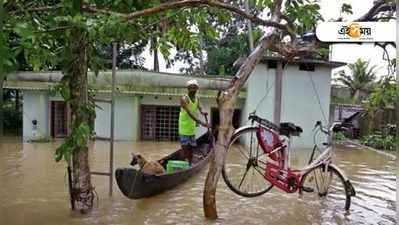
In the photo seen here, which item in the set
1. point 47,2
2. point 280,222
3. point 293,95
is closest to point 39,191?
point 47,2

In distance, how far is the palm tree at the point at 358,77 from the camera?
27.2 m

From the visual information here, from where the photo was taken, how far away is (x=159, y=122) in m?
18.5

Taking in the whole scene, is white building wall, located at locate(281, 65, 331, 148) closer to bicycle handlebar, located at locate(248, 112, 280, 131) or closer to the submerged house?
the submerged house

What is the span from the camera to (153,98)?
18.3 meters

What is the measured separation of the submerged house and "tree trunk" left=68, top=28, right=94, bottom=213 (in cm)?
1066

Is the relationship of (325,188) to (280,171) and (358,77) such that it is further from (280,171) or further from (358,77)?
(358,77)

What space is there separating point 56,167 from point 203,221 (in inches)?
226

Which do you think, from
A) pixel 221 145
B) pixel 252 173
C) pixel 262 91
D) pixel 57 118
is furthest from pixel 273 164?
pixel 57 118

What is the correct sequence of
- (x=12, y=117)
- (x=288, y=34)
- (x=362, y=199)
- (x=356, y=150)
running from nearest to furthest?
1. (x=288, y=34)
2. (x=362, y=199)
3. (x=356, y=150)
4. (x=12, y=117)

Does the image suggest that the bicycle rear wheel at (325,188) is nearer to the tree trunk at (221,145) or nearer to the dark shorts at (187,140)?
the tree trunk at (221,145)

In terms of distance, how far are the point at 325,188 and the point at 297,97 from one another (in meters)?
10.5

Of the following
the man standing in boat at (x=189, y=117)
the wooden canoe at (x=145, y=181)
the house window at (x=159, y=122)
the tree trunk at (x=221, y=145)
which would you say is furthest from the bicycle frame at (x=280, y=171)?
the house window at (x=159, y=122)

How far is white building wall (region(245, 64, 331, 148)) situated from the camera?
1711 cm

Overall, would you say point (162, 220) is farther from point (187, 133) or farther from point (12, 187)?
point (12, 187)
